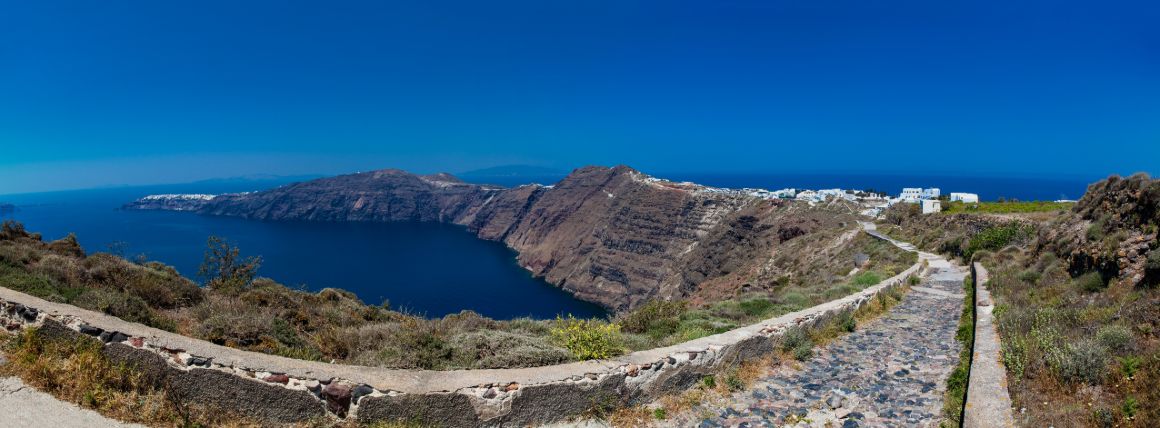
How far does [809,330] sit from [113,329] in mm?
10557

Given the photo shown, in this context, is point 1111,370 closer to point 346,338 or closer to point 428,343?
point 428,343

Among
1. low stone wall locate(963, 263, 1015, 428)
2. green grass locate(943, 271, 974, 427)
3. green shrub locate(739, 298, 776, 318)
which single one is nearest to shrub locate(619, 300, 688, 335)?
green shrub locate(739, 298, 776, 318)

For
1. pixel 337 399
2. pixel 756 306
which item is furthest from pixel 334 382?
pixel 756 306

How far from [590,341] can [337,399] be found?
318cm

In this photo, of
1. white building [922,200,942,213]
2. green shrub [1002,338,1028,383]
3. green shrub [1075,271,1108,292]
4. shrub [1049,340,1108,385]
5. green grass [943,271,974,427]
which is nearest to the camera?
shrub [1049,340,1108,385]

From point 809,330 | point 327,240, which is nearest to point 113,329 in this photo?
point 809,330

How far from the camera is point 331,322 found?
9.89 meters

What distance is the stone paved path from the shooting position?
618 centimetres

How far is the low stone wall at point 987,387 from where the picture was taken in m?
5.41

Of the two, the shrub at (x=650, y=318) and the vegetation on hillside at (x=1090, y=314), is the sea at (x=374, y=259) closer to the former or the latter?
the shrub at (x=650, y=318)

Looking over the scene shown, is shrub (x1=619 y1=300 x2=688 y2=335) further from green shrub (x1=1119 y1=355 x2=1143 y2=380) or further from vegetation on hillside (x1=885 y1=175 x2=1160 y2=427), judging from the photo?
green shrub (x1=1119 y1=355 x2=1143 y2=380)

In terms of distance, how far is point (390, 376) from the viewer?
5160mm

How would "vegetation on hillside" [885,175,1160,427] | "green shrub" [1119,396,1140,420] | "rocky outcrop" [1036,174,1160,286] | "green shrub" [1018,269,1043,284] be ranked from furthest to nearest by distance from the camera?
"green shrub" [1018,269,1043,284]
"rocky outcrop" [1036,174,1160,286]
"vegetation on hillside" [885,175,1160,427]
"green shrub" [1119,396,1140,420]

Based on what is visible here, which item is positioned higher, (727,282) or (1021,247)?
(1021,247)
